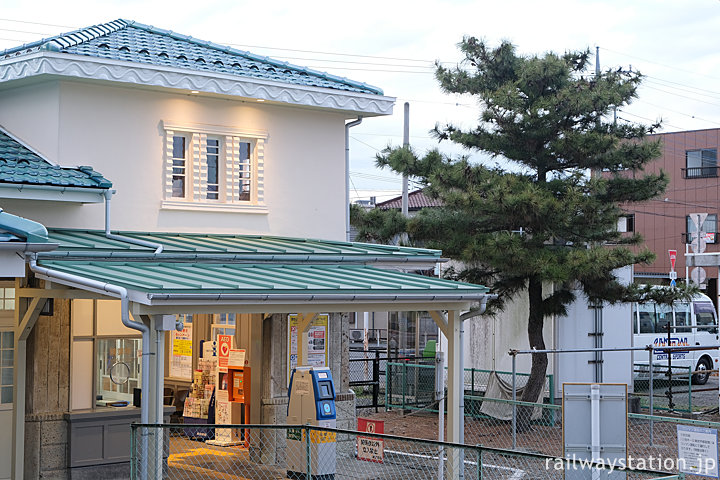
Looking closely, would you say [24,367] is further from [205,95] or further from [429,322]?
[429,322]

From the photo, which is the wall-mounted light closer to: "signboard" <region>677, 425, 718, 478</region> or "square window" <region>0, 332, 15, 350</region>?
"square window" <region>0, 332, 15, 350</region>

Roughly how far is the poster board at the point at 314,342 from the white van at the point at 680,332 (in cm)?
1396

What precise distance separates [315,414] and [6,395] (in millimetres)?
4258

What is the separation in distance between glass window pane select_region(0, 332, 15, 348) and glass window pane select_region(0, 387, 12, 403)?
57cm

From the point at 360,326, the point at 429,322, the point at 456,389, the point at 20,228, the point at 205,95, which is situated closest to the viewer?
the point at 20,228

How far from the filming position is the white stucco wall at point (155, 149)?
46.4 ft

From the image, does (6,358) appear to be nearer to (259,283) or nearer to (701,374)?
(259,283)

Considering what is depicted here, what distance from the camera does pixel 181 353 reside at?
18531mm

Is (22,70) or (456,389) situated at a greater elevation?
(22,70)

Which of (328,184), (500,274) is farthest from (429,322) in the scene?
(328,184)

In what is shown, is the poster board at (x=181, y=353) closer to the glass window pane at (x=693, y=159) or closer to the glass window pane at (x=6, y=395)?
the glass window pane at (x=6, y=395)

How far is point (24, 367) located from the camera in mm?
12664

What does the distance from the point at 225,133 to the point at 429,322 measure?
64.5 ft

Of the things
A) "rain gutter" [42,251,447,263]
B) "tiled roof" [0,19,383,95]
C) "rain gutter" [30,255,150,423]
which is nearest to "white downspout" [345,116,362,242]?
"tiled roof" [0,19,383,95]
